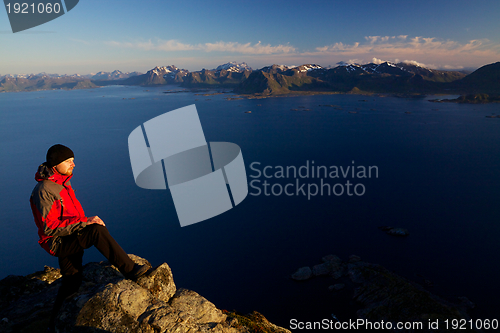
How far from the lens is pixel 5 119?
140m

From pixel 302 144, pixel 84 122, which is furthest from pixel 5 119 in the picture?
pixel 302 144

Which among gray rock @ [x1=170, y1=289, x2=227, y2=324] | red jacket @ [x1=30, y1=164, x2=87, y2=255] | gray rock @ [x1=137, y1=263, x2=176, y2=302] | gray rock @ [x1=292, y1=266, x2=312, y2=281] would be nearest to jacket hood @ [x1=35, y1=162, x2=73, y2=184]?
red jacket @ [x1=30, y1=164, x2=87, y2=255]

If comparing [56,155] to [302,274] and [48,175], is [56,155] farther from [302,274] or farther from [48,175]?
[302,274]

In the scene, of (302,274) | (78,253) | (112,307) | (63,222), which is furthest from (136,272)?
(302,274)

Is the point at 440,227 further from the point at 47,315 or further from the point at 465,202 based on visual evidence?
the point at 47,315

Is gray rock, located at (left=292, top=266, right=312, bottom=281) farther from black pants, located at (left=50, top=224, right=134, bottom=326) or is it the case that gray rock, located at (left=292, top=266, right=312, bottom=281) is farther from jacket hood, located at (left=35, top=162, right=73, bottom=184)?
jacket hood, located at (left=35, top=162, right=73, bottom=184)

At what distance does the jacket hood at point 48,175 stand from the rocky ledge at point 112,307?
2.54 meters

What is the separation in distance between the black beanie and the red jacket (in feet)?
0.48

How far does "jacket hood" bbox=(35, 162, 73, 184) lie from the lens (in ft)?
15.0

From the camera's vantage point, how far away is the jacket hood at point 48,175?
4.57m

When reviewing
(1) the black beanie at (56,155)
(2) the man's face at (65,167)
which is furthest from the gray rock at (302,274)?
(1) the black beanie at (56,155)

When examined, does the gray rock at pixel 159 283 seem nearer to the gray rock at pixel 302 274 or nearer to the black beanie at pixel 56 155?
the black beanie at pixel 56 155

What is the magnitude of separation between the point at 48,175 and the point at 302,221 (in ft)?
147

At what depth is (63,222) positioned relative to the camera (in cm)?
479
